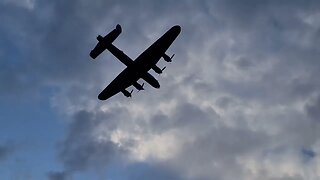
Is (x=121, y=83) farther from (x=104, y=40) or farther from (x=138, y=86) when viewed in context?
(x=104, y=40)

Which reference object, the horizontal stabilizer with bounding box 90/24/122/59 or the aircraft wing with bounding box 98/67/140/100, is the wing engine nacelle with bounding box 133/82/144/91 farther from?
the horizontal stabilizer with bounding box 90/24/122/59

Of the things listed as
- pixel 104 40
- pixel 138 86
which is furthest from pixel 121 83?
pixel 104 40

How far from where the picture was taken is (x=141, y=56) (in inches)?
2936

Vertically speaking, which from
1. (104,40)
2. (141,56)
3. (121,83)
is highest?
(104,40)

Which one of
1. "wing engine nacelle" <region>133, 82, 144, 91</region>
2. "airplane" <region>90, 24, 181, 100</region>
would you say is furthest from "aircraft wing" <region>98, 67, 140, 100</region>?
"wing engine nacelle" <region>133, 82, 144, 91</region>

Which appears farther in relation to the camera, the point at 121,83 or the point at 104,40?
the point at 121,83

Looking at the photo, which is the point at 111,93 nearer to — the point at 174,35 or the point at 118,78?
the point at 118,78

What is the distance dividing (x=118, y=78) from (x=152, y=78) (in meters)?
5.93

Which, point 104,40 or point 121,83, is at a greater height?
point 104,40

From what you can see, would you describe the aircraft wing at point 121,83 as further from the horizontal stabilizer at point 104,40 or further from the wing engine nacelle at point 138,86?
the horizontal stabilizer at point 104,40

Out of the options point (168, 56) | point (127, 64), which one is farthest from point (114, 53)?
point (168, 56)

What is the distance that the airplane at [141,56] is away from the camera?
7288 centimetres

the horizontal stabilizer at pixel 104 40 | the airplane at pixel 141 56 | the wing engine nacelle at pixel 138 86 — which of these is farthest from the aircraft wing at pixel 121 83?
the horizontal stabilizer at pixel 104 40

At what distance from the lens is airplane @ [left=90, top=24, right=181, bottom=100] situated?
239ft
